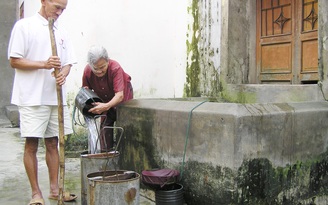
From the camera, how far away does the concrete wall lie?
11961mm

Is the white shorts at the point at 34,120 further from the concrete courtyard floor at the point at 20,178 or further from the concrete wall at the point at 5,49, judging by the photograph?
the concrete wall at the point at 5,49

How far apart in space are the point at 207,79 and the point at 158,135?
193 centimetres

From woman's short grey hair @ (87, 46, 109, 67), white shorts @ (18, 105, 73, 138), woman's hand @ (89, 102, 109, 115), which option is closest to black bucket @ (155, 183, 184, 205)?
woman's hand @ (89, 102, 109, 115)

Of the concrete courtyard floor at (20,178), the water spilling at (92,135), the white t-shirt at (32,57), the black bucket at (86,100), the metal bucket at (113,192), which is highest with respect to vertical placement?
the white t-shirt at (32,57)

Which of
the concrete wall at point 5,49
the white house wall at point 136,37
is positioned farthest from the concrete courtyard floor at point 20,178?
the concrete wall at point 5,49

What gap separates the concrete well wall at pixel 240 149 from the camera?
3.24 meters

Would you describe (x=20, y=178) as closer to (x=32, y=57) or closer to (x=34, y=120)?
(x=34, y=120)

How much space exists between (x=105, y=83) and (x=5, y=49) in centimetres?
883

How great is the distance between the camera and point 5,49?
12.0 meters

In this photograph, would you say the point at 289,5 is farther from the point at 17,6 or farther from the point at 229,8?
the point at 17,6

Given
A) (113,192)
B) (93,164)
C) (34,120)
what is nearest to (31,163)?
(34,120)

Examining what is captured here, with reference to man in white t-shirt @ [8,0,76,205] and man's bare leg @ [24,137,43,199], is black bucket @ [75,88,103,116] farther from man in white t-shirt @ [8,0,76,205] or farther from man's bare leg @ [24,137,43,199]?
man's bare leg @ [24,137,43,199]

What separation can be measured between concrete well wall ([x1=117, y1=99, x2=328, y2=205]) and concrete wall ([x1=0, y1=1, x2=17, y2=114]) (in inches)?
360

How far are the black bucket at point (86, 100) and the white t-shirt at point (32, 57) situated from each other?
1.40ft
